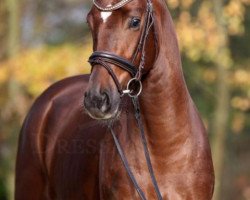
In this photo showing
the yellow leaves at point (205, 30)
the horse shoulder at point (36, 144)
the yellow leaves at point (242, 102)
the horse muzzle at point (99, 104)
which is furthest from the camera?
the yellow leaves at point (242, 102)

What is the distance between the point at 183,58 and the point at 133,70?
884 centimetres

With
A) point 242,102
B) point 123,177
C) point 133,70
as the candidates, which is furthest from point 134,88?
point 242,102

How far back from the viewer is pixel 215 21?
10891mm

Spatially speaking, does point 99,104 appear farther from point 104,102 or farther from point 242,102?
point 242,102

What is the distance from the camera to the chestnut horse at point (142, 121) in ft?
13.8

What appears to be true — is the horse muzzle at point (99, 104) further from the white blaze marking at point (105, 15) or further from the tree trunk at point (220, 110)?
the tree trunk at point (220, 110)

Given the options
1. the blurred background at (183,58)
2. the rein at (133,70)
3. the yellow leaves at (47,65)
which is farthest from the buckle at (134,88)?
the yellow leaves at (47,65)

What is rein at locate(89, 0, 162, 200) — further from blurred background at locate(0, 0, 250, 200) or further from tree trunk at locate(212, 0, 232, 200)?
tree trunk at locate(212, 0, 232, 200)

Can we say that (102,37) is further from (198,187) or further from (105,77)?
(198,187)

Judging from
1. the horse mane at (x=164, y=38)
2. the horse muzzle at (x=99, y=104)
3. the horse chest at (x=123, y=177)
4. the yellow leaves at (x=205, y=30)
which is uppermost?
the yellow leaves at (x=205, y=30)

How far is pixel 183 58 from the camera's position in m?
13.1

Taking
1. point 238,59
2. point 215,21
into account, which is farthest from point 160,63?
point 238,59

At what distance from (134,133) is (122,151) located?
0.44ft

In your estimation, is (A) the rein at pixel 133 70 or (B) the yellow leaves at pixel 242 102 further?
(B) the yellow leaves at pixel 242 102
